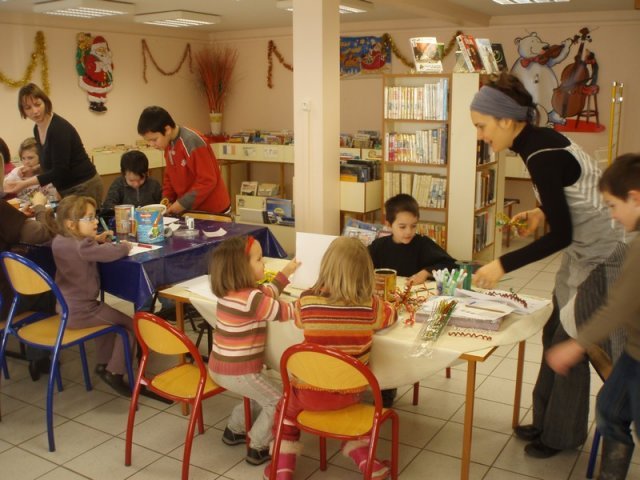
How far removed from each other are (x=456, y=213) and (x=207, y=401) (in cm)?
307

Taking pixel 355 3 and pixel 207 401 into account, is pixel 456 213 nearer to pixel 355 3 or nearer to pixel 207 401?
pixel 355 3

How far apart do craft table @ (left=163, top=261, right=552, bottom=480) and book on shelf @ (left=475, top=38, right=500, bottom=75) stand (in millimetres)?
3451

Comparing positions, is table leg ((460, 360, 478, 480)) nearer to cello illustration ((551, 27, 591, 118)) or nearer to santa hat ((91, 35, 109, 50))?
cello illustration ((551, 27, 591, 118))

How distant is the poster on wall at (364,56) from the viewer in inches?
348

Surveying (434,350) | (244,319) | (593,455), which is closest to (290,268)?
(244,319)

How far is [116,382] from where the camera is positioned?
3592 mm

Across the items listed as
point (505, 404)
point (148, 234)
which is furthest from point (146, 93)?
point (505, 404)

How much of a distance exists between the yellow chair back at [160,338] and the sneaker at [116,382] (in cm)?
93

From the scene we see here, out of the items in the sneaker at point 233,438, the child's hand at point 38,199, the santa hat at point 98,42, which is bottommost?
the sneaker at point 233,438

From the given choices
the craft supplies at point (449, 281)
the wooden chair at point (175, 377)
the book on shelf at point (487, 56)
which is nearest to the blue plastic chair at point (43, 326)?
the wooden chair at point (175, 377)

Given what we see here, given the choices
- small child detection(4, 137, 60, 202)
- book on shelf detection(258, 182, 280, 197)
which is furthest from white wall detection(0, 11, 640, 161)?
small child detection(4, 137, 60, 202)

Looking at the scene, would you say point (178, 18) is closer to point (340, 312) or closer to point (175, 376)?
point (175, 376)

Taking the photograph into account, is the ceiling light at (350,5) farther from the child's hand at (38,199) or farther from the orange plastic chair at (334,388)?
the orange plastic chair at (334,388)

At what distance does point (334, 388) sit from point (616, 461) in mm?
1122
